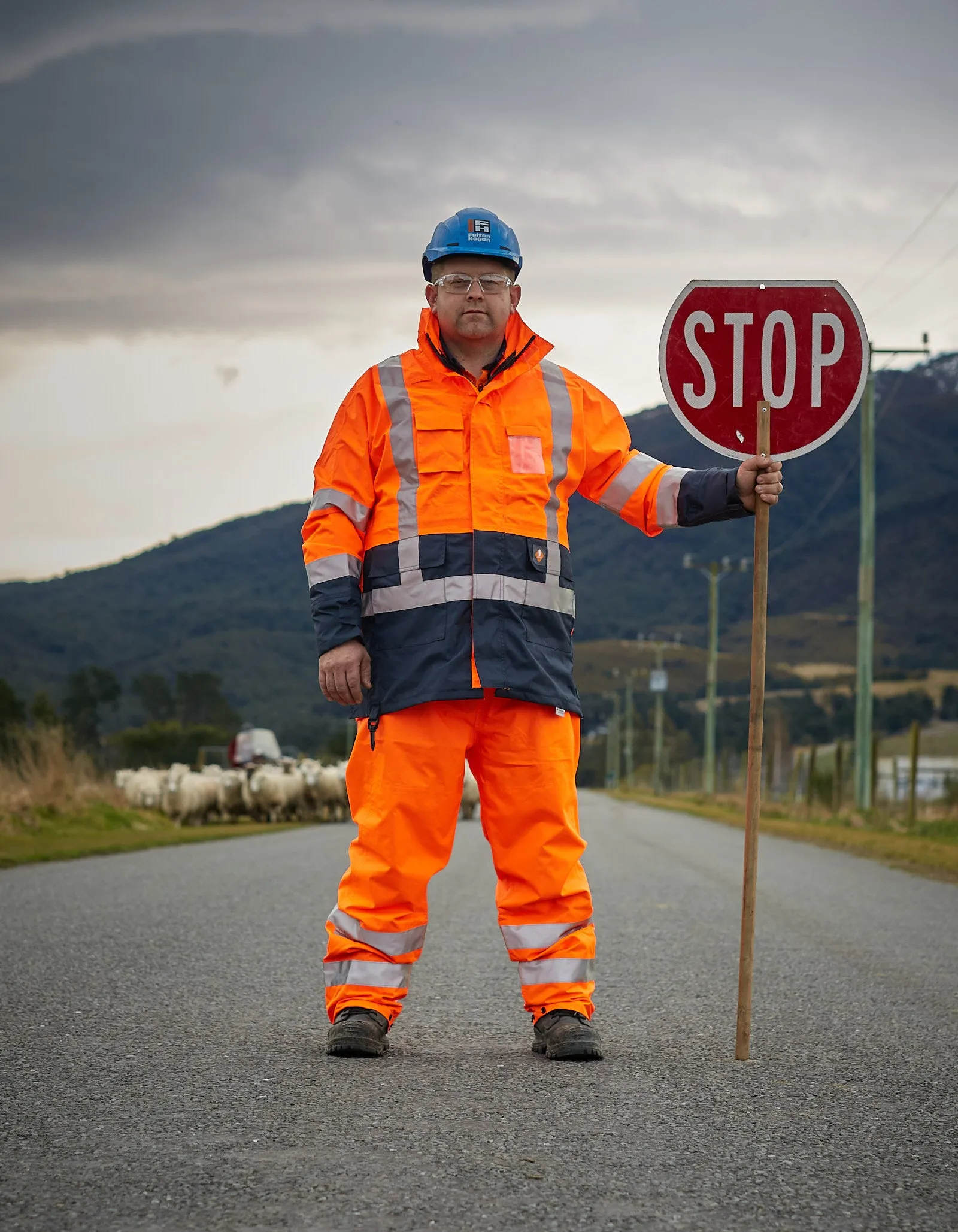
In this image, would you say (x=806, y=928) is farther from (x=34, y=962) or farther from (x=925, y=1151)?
(x=925, y=1151)

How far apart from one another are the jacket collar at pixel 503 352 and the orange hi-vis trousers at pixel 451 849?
1058 millimetres

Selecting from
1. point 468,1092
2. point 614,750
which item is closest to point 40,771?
point 468,1092

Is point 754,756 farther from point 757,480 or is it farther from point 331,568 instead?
point 331,568

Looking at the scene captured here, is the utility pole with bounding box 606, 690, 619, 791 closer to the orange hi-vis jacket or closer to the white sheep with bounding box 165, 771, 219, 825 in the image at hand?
the white sheep with bounding box 165, 771, 219, 825

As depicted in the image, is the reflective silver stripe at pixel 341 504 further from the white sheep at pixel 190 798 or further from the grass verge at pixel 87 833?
the white sheep at pixel 190 798

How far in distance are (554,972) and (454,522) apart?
143 cm

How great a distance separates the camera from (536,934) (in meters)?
4.61

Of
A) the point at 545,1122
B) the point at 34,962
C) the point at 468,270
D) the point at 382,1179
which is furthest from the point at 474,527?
the point at 34,962

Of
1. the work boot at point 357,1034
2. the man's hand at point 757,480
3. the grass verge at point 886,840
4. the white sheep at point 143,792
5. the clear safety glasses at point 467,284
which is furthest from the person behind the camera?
the white sheep at point 143,792

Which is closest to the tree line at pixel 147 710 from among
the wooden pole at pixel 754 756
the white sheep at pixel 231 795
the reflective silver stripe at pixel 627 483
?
the white sheep at pixel 231 795

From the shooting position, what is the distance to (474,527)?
15.2 ft

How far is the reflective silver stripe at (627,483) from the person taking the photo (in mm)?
5000

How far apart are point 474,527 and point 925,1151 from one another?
2.20 metres

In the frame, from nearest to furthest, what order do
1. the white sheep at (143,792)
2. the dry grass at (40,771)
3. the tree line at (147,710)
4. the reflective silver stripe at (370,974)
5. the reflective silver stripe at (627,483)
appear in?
the reflective silver stripe at (370,974), the reflective silver stripe at (627,483), the dry grass at (40,771), the white sheep at (143,792), the tree line at (147,710)
